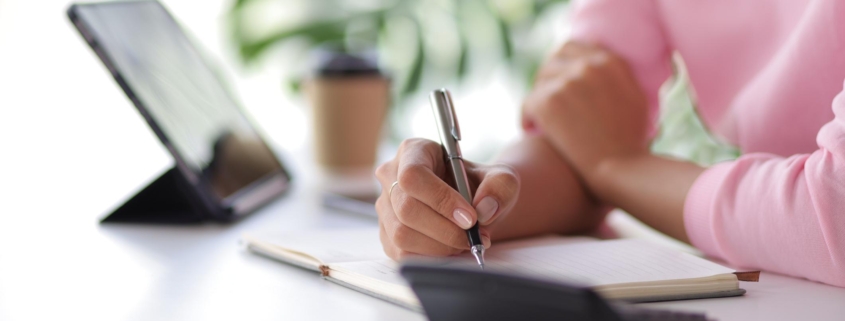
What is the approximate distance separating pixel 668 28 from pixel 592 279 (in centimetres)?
47

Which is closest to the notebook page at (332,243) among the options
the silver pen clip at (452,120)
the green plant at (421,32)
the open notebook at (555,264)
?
the open notebook at (555,264)

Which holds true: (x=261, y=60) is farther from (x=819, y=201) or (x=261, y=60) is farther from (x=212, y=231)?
(x=819, y=201)

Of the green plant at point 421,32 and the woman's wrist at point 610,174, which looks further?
Answer: the green plant at point 421,32

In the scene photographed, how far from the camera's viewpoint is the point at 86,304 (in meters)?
0.48

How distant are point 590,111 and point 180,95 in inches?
15.9

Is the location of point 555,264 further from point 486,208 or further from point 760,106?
point 760,106

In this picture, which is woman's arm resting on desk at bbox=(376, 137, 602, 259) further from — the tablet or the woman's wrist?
the tablet

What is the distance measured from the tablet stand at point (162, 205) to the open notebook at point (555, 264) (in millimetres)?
Answer: 143

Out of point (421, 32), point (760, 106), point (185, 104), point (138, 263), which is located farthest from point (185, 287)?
point (421, 32)

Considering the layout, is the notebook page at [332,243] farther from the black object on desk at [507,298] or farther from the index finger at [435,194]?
the black object on desk at [507,298]

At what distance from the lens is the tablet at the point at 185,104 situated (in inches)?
27.2

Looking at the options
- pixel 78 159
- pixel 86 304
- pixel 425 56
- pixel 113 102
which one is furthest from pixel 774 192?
pixel 113 102

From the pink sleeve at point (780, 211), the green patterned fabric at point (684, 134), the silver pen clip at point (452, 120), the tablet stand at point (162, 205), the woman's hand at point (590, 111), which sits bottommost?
the green patterned fabric at point (684, 134)

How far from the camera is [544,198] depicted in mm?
687
